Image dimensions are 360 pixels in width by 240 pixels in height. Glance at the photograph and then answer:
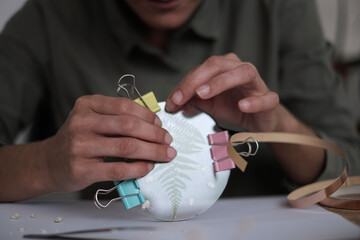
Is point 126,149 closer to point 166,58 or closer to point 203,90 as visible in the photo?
point 203,90

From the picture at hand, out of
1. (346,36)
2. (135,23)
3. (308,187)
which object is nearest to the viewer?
(308,187)

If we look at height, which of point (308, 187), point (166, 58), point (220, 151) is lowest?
point (308, 187)

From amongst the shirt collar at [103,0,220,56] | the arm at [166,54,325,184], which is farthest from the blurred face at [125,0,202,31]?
the arm at [166,54,325,184]

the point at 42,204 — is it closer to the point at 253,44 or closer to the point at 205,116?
the point at 205,116

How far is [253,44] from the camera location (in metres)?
Answer: 0.59

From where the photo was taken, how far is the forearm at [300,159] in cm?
50

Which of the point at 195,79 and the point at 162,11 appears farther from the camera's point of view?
the point at 162,11

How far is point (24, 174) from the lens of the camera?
0.40m

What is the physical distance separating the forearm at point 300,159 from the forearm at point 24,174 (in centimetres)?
34

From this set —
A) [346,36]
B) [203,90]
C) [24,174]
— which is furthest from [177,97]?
[346,36]

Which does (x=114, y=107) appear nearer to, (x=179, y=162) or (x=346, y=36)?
(x=179, y=162)

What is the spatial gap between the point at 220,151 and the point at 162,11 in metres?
0.28

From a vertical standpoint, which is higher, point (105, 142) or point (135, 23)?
point (135, 23)

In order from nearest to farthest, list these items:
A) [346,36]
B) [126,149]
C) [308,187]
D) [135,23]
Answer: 1. [126,149]
2. [308,187]
3. [135,23]
4. [346,36]
